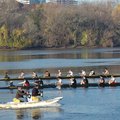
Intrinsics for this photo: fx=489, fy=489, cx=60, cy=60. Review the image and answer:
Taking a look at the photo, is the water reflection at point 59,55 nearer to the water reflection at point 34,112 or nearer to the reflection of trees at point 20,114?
the water reflection at point 34,112

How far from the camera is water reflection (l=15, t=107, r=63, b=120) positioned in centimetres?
2702

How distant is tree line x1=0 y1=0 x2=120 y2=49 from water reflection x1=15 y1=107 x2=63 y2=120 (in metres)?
83.6

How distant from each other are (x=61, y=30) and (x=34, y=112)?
284 ft

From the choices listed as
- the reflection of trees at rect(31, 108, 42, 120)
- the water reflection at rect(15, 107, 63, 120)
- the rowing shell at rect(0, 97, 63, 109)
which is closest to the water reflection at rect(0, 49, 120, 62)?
the rowing shell at rect(0, 97, 63, 109)

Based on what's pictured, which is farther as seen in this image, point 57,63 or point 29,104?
point 57,63

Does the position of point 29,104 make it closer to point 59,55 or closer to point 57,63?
point 57,63

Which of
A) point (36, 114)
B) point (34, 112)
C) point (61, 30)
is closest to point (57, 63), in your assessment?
point (34, 112)

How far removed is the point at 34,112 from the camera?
28.2 m

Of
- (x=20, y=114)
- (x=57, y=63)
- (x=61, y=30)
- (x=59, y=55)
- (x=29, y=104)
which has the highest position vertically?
(x=61, y=30)

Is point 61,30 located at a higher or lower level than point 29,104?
higher

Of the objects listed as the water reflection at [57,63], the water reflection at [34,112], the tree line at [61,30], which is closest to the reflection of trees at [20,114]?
the water reflection at [34,112]

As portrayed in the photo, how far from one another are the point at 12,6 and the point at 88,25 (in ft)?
88.2

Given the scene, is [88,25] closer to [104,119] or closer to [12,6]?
[12,6]

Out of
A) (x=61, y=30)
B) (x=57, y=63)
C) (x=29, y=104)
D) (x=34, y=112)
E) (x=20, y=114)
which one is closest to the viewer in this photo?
(x=20, y=114)
